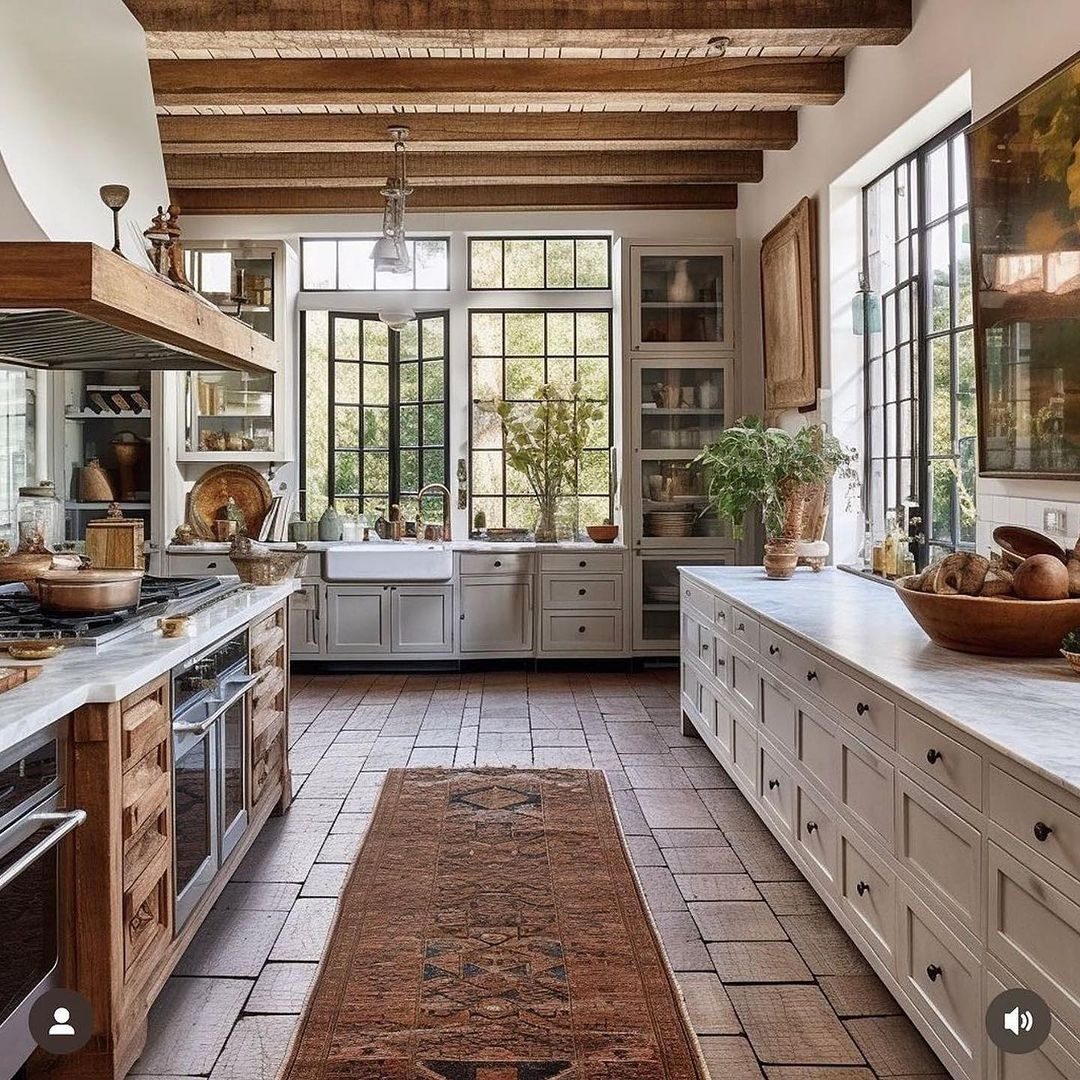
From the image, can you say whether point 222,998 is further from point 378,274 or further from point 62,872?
point 378,274

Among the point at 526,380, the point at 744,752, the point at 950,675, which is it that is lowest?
the point at 744,752

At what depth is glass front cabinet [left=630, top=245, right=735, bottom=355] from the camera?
663 cm

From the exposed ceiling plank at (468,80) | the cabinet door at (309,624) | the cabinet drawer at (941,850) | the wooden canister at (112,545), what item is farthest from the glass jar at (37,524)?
the cabinet door at (309,624)

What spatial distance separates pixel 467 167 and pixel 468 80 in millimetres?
1438

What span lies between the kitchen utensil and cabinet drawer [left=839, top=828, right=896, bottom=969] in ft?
6.30

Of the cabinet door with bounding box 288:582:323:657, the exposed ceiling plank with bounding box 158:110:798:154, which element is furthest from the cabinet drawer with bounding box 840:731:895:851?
the cabinet door with bounding box 288:582:323:657

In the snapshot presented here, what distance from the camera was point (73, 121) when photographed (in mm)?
2844

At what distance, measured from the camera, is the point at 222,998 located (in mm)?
2498

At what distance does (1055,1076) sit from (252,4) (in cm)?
434

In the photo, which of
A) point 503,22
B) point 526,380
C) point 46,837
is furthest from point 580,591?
point 46,837

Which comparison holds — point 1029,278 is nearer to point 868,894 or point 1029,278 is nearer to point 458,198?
point 868,894

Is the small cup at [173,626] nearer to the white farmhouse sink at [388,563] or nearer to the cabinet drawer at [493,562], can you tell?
the white farmhouse sink at [388,563]

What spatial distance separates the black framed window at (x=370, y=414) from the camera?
717 centimetres

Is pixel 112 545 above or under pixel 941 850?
above
